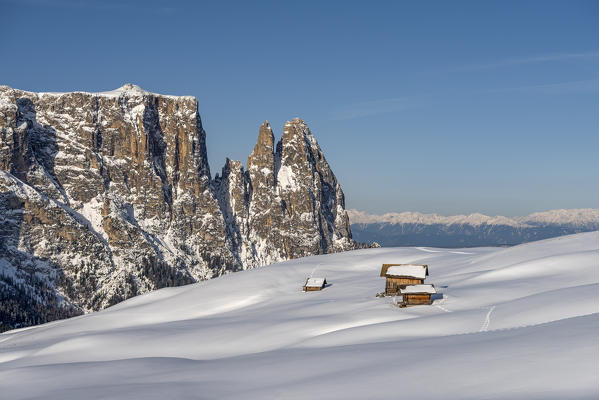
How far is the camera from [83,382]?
24.7m

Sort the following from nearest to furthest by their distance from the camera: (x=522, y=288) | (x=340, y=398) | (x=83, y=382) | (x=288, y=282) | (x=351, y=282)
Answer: (x=340, y=398) < (x=83, y=382) < (x=522, y=288) < (x=351, y=282) < (x=288, y=282)

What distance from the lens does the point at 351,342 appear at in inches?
1242

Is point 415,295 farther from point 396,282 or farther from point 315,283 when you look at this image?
point 315,283

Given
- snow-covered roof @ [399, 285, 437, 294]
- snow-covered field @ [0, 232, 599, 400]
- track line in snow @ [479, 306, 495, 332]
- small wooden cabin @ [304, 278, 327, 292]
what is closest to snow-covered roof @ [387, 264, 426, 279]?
snow-covered field @ [0, 232, 599, 400]

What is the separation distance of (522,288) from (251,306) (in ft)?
94.0

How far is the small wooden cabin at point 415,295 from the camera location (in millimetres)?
47250

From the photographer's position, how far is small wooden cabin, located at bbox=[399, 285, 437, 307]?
47250mm

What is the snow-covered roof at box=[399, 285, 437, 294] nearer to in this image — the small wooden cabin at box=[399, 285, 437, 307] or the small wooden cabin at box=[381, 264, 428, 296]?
the small wooden cabin at box=[399, 285, 437, 307]

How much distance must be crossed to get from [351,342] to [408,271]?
26971 mm

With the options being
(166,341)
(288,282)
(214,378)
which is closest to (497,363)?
(214,378)

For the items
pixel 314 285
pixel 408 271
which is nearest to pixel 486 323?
pixel 408 271

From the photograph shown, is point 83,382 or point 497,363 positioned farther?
point 83,382

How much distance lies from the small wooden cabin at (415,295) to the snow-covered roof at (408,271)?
8.11 meters

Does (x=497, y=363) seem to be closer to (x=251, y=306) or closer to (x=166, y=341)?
(x=166, y=341)
